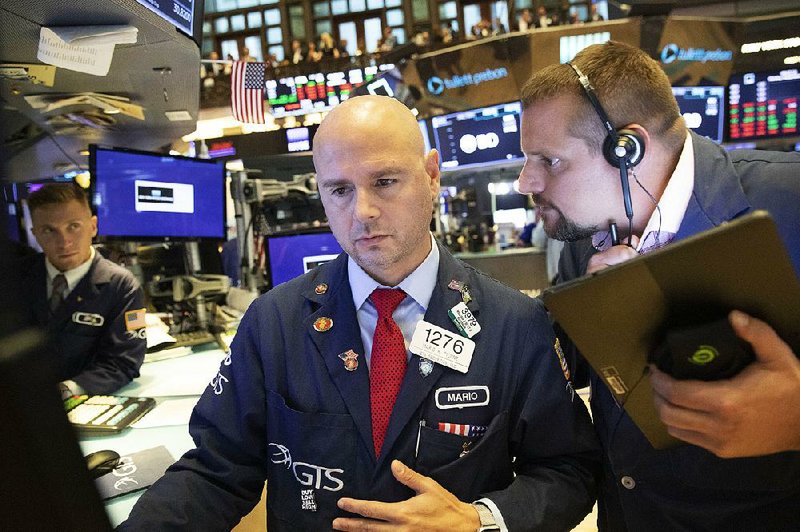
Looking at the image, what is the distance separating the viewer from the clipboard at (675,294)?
2.34 feet

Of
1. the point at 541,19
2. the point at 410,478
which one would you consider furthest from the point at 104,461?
the point at 541,19

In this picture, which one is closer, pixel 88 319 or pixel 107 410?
pixel 107 410

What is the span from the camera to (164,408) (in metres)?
1.74

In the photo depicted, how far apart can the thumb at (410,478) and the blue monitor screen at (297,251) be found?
176cm

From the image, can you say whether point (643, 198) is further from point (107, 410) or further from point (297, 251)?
point (297, 251)

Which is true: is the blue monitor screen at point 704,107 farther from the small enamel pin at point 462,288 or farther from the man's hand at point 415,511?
the man's hand at point 415,511

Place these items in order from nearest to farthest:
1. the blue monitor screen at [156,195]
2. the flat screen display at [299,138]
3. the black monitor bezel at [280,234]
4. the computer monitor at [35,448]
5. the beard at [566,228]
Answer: the computer monitor at [35,448]
the beard at [566,228]
the blue monitor screen at [156,195]
the black monitor bezel at [280,234]
the flat screen display at [299,138]

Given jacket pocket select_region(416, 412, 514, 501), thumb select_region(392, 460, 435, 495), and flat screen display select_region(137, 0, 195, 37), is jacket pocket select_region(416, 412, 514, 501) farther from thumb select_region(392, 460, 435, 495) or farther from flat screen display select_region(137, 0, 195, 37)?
flat screen display select_region(137, 0, 195, 37)

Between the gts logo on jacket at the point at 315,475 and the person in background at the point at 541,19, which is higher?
the person in background at the point at 541,19

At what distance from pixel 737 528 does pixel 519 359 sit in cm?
61

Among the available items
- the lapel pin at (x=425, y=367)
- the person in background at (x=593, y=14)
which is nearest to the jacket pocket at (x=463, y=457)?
the lapel pin at (x=425, y=367)

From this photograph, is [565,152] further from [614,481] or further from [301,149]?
[301,149]

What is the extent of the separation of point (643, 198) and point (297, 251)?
5.78 feet

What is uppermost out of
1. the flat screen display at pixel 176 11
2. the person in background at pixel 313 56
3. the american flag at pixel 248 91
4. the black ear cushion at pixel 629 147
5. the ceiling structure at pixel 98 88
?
the person in background at pixel 313 56
